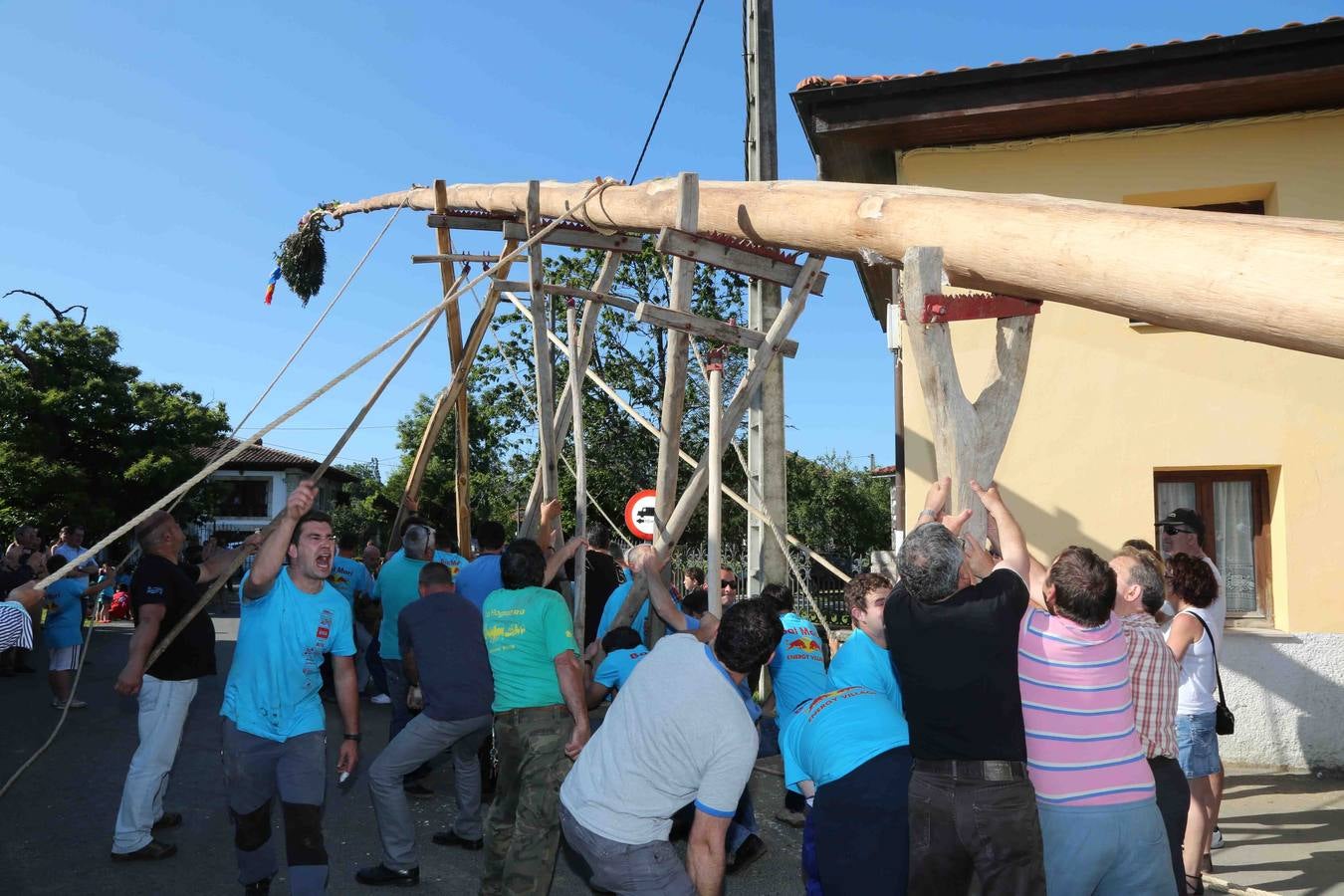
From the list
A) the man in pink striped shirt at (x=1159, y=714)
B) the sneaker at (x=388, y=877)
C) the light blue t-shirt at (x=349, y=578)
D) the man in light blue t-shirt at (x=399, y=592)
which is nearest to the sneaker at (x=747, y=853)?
the sneaker at (x=388, y=877)

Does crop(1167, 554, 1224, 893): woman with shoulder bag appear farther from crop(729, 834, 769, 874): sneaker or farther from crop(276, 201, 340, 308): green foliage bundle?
crop(276, 201, 340, 308): green foliage bundle

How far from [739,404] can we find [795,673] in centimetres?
→ 172

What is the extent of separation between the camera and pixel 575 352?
6785 millimetres

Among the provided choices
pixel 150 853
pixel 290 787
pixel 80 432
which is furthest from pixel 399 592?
pixel 80 432

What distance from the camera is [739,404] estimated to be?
584 centimetres

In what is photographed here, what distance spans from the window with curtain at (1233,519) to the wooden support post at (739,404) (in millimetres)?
4185

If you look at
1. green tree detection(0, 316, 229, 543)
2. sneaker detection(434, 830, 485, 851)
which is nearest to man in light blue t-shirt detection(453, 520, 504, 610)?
sneaker detection(434, 830, 485, 851)

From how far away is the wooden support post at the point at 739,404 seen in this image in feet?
18.7

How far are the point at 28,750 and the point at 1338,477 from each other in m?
10.0

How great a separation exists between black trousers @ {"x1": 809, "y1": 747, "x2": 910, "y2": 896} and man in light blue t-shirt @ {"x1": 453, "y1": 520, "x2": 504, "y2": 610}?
3283 millimetres

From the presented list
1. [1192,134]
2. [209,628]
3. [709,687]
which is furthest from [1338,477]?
[209,628]

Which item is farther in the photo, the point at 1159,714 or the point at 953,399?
the point at 1159,714

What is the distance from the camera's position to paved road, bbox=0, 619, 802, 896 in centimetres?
500

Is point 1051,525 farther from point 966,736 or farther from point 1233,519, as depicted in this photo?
point 966,736
